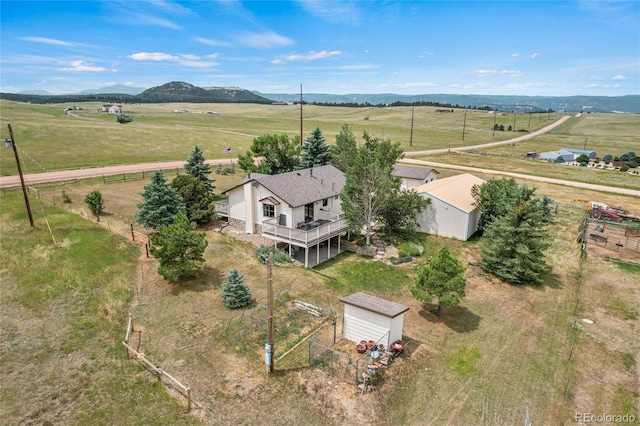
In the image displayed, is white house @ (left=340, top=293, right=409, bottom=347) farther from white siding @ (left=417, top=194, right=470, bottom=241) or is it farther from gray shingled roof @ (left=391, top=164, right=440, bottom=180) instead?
gray shingled roof @ (left=391, top=164, right=440, bottom=180)

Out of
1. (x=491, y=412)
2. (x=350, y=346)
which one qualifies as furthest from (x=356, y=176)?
(x=491, y=412)

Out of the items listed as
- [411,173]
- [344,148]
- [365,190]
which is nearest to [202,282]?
[365,190]

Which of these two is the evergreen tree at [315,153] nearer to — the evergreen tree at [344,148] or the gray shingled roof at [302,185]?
the evergreen tree at [344,148]

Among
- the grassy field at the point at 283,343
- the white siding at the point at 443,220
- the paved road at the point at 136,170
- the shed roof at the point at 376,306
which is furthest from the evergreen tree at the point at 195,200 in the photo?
the paved road at the point at 136,170

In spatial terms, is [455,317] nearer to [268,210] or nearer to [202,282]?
[202,282]

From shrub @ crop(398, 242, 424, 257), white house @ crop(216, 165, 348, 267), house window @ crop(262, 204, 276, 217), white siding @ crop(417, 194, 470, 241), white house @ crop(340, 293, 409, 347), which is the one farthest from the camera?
white siding @ crop(417, 194, 470, 241)

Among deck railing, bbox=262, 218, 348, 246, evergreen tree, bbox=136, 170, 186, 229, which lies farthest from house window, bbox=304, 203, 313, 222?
evergreen tree, bbox=136, 170, 186, 229
